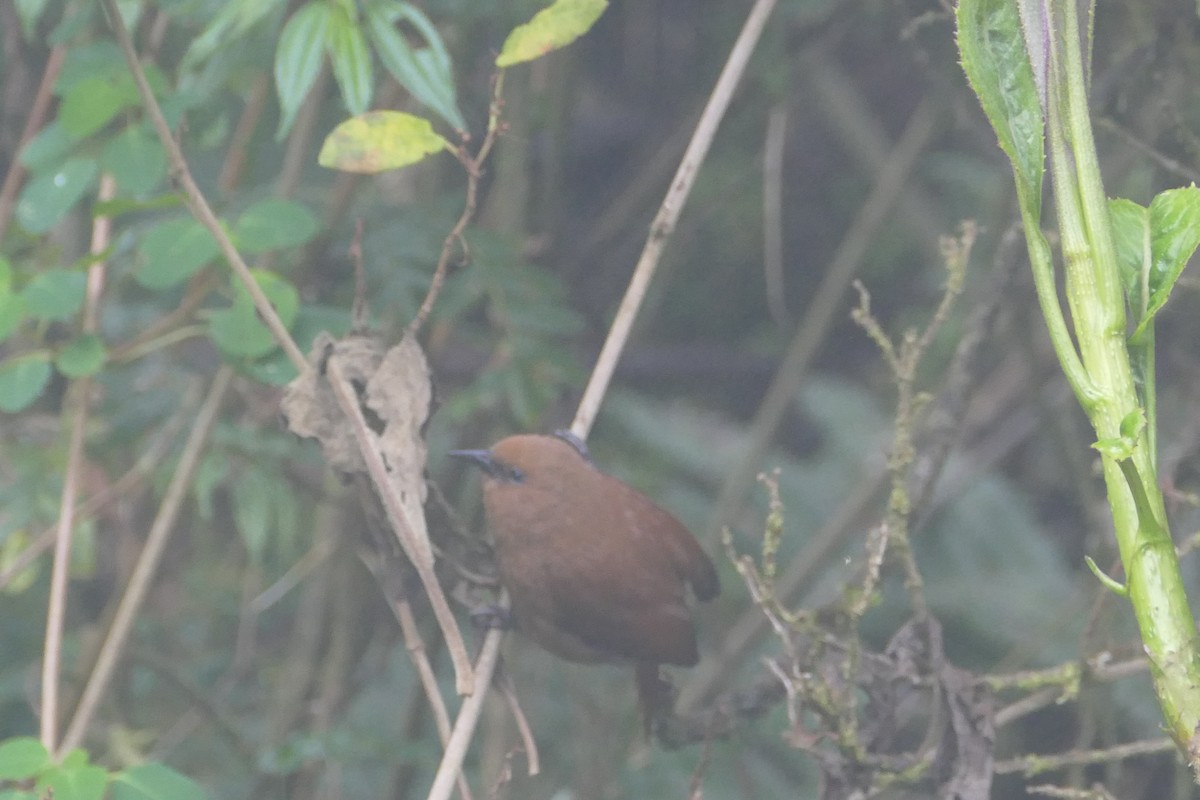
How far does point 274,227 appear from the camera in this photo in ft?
6.95

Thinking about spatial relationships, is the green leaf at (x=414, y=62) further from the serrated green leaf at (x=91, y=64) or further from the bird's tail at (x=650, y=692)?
the bird's tail at (x=650, y=692)

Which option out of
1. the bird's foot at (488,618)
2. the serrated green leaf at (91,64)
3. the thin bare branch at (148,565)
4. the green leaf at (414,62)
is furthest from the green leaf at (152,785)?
the serrated green leaf at (91,64)

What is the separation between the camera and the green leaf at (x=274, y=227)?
2104mm

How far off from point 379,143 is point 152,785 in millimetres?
843

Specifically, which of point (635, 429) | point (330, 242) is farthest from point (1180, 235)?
point (635, 429)

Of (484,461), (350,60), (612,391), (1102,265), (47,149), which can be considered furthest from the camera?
(612,391)

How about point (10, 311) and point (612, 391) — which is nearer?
point (10, 311)

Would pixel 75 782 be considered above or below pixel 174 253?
below

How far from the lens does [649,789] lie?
3.06 m

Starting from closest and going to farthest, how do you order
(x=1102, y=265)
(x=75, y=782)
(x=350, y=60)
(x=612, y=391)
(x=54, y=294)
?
(x=1102, y=265) → (x=75, y=782) → (x=350, y=60) → (x=54, y=294) → (x=612, y=391)

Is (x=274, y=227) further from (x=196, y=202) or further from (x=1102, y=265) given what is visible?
(x=1102, y=265)

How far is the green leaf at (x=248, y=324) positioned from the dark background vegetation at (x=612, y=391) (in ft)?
0.37

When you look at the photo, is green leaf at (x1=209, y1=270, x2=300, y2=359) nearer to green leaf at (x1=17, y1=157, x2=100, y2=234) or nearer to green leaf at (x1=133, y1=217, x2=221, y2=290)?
green leaf at (x1=133, y1=217, x2=221, y2=290)

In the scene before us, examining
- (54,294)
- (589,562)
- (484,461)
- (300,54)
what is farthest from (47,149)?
(589,562)
